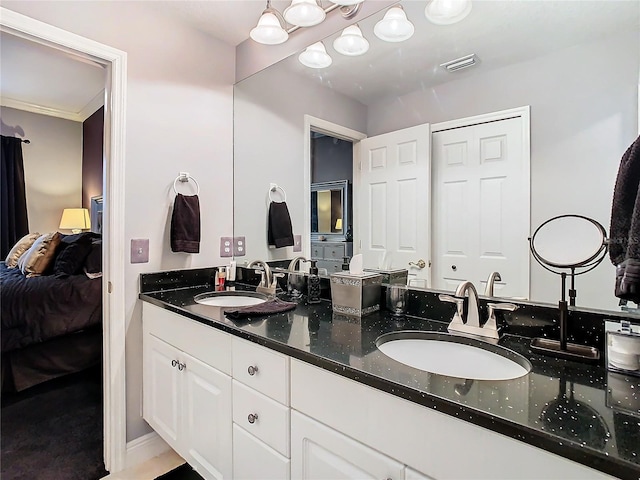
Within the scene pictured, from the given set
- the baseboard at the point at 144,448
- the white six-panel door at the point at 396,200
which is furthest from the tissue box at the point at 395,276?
the baseboard at the point at 144,448

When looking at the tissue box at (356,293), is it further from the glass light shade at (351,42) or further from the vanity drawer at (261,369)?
the glass light shade at (351,42)

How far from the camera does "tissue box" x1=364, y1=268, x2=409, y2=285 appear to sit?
146cm

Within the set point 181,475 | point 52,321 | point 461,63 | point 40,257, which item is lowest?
point 181,475

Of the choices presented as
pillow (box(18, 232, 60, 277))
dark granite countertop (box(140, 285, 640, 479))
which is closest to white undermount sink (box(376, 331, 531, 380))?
dark granite countertop (box(140, 285, 640, 479))

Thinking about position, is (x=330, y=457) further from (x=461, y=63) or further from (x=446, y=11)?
(x=446, y=11)

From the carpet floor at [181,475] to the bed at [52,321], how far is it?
4.51 ft

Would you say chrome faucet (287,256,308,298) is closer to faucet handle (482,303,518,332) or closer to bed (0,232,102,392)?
faucet handle (482,303,518,332)

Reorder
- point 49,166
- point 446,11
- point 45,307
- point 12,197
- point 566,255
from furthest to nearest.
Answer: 1. point 49,166
2. point 12,197
3. point 45,307
4. point 446,11
5. point 566,255

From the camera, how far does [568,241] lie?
1.09 meters

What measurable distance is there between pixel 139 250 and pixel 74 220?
10.3 ft

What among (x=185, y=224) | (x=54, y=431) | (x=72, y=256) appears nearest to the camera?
(x=185, y=224)

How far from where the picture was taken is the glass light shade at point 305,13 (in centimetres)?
158

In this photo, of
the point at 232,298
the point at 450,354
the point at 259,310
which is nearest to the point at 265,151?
the point at 232,298

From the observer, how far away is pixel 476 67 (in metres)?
1.35
